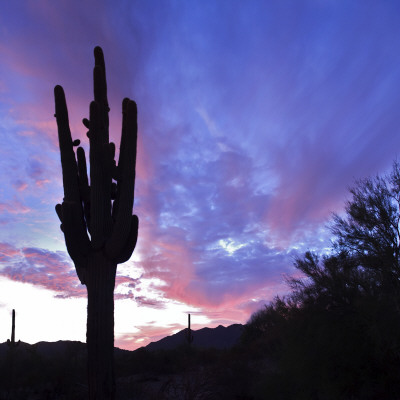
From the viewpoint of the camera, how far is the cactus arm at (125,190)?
946 centimetres

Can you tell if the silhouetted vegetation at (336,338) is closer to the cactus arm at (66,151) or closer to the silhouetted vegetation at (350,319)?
the silhouetted vegetation at (350,319)

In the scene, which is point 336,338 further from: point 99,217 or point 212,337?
point 212,337

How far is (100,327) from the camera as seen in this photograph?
8898 millimetres

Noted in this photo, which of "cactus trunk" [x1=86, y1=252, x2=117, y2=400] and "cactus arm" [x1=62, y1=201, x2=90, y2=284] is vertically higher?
"cactus arm" [x1=62, y1=201, x2=90, y2=284]

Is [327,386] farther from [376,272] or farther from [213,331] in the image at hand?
Answer: [213,331]

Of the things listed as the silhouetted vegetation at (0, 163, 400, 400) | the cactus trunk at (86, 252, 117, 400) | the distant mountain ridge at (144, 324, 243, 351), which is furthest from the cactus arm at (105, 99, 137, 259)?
the distant mountain ridge at (144, 324, 243, 351)

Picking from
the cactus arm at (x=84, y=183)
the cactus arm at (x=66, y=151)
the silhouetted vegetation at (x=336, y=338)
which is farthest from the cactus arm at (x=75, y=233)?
the silhouetted vegetation at (x=336, y=338)

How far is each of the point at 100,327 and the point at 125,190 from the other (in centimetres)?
337

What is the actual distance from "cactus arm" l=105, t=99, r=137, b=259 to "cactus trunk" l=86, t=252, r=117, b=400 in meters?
0.46

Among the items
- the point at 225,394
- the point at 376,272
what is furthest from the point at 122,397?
the point at 376,272

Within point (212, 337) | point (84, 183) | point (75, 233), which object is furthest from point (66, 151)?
point (212, 337)

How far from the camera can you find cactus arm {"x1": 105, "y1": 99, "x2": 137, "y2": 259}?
9.46 meters

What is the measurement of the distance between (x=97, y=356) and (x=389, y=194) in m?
10.1

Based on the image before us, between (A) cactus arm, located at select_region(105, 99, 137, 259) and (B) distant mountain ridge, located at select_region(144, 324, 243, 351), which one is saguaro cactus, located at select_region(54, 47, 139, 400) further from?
(B) distant mountain ridge, located at select_region(144, 324, 243, 351)
